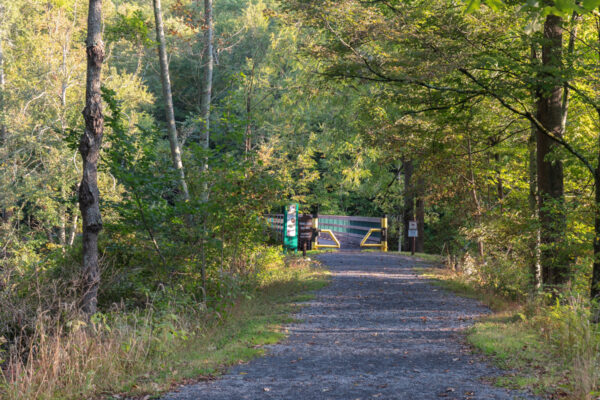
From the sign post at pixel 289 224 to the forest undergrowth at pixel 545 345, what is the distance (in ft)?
24.3

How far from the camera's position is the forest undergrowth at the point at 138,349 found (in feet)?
18.3

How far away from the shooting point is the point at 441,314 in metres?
10.7

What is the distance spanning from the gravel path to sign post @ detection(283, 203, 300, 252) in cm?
427

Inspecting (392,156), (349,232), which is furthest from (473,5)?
(349,232)

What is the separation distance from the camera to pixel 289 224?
17531 millimetres

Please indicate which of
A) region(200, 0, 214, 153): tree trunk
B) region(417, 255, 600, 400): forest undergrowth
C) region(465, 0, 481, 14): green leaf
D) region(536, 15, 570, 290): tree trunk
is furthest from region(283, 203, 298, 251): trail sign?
region(465, 0, 481, 14): green leaf

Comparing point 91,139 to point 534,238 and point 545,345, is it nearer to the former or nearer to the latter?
point 545,345

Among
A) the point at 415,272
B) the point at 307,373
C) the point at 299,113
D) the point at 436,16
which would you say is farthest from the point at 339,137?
the point at 307,373

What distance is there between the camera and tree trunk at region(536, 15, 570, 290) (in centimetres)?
933

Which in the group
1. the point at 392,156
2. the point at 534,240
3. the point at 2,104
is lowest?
the point at 534,240

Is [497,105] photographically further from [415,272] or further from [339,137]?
[339,137]

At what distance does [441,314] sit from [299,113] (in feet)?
53.9

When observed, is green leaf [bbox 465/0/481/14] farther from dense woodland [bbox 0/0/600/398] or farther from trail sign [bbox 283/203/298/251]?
trail sign [bbox 283/203/298/251]

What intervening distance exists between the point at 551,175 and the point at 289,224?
8.69m
